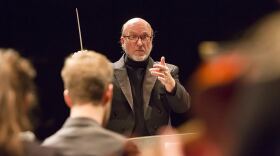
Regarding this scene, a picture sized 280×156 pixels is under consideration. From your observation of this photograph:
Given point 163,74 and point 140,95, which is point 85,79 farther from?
point 140,95

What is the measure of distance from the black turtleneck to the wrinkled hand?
24 cm

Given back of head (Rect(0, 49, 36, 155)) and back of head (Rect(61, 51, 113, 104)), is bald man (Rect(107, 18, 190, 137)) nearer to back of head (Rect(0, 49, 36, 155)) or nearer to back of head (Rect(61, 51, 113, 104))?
back of head (Rect(61, 51, 113, 104))

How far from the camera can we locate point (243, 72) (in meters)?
0.36

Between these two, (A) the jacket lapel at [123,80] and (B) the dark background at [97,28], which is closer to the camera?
(A) the jacket lapel at [123,80]

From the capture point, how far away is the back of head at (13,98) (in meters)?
1.08

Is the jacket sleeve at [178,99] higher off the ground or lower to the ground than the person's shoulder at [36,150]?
lower

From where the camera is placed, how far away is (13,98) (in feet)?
3.69

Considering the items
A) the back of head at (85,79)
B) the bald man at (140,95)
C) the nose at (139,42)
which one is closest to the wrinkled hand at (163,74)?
the bald man at (140,95)

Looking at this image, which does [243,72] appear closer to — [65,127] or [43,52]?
[65,127]

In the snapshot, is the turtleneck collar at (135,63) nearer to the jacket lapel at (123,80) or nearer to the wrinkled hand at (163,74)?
the jacket lapel at (123,80)

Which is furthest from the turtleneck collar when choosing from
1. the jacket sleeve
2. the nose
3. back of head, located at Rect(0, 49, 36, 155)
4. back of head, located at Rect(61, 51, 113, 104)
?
back of head, located at Rect(0, 49, 36, 155)

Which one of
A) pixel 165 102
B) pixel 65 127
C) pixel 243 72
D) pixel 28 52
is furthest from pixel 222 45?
pixel 28 52

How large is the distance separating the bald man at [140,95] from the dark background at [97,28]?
1.58 m

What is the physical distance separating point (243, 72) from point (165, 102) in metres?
2.42
